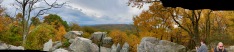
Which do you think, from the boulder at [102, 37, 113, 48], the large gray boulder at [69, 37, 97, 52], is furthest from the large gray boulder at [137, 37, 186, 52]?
the boulder at [102, 37, 113, 48]

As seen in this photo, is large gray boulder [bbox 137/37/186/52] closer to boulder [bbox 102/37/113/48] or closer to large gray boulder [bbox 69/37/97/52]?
large gray boulder [bbox 69/37/97/52]

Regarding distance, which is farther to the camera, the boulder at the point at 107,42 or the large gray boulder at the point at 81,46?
the boulder at the point at 107,42

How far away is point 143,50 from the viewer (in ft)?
128

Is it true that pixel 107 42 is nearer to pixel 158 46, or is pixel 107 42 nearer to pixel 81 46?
pixel 81 46

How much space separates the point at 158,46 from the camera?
3641cm

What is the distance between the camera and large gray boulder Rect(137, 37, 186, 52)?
34.3 metres

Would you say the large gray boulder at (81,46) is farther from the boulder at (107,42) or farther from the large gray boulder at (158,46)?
the large gray boulder at (158,46)

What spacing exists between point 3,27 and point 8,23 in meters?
3.40

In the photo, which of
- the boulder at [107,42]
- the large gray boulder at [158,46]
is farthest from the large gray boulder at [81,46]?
the large gray boulder at [158,46]

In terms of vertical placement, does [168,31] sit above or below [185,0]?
below

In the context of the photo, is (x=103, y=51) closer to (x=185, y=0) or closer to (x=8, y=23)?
(x=8, y=23)

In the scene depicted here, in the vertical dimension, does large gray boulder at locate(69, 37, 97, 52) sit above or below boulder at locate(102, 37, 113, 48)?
above

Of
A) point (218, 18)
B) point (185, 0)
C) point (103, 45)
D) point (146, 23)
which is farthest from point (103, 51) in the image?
point (185, 0)

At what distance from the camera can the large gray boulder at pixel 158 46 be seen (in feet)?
113
